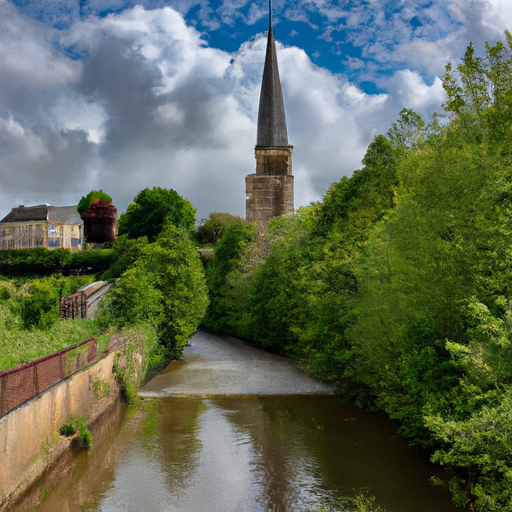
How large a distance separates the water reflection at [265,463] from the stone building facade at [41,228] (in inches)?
2225

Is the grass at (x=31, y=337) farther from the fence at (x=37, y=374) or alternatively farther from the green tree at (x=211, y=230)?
the green tree at (x=211, y=230)

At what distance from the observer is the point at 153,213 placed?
60.3m

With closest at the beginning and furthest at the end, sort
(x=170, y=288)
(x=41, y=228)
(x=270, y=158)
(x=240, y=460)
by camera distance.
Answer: (x=240, y=460) < (x=170, y=288) < (x=270, y=158) < (x=41, y=228)

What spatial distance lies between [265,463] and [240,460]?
2.47 feet

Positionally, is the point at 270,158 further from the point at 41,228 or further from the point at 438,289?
the point at 438,289

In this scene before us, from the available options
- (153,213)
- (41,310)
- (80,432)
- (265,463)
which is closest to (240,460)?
(265,463)

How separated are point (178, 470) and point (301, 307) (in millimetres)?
15973

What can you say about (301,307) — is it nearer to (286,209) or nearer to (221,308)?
(221,308)

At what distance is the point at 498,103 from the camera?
770 inches

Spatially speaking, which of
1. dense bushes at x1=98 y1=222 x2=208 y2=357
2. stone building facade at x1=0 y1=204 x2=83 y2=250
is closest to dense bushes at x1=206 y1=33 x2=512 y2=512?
dense bushes at x1=98 y1=222 x2=208 y2=357

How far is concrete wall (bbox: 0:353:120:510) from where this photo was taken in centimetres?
1216

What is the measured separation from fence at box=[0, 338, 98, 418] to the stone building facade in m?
57.5

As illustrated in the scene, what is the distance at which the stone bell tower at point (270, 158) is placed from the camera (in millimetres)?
64625

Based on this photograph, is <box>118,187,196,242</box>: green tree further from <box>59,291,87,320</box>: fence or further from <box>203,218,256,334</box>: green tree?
<box>59,291,87,320</box>: fence
